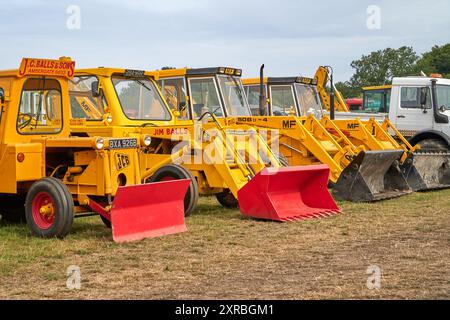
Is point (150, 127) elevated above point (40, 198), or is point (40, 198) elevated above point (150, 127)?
point (150, 127)

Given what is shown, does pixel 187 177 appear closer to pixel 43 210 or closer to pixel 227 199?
pixel 227 199

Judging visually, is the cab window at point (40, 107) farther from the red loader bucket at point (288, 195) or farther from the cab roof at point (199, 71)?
the cab roof at point (199, 71)

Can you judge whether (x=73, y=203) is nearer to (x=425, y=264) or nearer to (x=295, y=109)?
(x=425, y=264)

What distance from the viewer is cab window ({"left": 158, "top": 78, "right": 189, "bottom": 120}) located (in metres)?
13.4

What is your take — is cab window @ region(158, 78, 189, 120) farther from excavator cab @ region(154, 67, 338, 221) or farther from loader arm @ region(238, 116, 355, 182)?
loader arm @ region(238, 116, 355, 182)

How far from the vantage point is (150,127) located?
11.1 metres

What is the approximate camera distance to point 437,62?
43906 mm

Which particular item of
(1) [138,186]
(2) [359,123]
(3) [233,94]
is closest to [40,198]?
(1) [138,186]

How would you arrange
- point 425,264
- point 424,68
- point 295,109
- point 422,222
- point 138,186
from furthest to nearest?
point 424,68, point 295,109, point 422,222, point 138,186, point 425,264

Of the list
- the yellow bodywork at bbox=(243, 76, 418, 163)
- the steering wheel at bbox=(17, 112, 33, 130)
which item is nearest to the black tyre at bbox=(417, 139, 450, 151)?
the yellow bodywork at bbox=(243, 76, 418, 163)

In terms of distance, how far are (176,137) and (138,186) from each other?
2977mm

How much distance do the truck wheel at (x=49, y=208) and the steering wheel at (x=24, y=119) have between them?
0.85 m

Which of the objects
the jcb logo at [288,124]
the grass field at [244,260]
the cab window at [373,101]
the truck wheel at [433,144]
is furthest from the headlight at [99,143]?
the cab window at [373,101]

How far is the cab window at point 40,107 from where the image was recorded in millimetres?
8923
